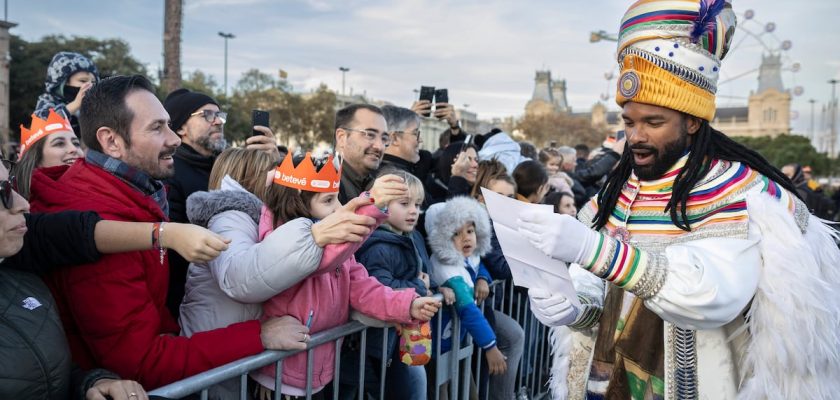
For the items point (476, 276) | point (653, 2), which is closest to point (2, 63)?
point (476, 276)

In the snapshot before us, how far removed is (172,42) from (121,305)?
10764mm

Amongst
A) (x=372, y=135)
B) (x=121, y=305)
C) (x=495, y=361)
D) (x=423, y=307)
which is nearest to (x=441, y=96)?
(x=372, y=135)

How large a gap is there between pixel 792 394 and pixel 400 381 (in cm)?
193

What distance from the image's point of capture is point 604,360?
8.37ft

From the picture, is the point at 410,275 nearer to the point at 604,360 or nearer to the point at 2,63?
the point at 604,360

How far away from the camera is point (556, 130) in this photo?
53.3 m

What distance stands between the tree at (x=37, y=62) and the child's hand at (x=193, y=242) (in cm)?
2812

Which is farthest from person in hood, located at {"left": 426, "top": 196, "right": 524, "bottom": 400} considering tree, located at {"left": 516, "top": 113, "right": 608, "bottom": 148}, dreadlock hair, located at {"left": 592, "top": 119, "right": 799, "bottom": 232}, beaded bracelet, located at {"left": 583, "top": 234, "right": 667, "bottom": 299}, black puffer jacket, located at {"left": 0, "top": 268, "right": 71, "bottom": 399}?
tree, located at {"left": 516, "top": 113, "right": 608, "bottom": 148}

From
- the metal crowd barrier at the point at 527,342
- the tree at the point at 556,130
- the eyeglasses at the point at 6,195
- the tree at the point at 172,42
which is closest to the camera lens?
the eyeglasses at the point at 6,195

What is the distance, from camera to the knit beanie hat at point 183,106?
384 centimetres

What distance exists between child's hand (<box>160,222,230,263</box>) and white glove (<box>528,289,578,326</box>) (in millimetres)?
1169

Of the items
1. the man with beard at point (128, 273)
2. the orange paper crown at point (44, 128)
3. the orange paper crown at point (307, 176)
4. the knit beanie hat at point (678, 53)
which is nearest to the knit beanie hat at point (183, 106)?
the orange paper crown at point (44, 128)

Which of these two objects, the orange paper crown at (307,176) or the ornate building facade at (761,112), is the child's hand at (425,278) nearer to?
the orange paper crown at (307,176)

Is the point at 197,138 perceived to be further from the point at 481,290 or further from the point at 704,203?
the point at 704,203
